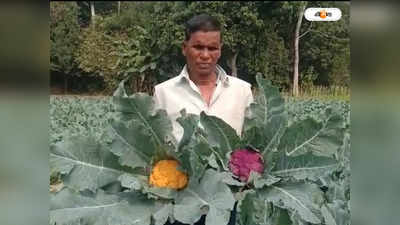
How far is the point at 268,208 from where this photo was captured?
1357 millimetres

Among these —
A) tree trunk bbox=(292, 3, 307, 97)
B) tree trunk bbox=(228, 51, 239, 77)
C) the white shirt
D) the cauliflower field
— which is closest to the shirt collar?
the white shirt

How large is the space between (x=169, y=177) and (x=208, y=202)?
123 millimetres

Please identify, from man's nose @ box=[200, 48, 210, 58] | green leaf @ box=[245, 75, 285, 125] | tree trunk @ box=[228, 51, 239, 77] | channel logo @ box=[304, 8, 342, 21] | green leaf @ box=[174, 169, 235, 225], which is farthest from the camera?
channel logo @ box=[304, 8, 342, 21]

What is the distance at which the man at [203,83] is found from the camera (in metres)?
1.76

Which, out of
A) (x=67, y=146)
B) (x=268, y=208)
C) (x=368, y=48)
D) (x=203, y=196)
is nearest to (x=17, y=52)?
(x=67, y=146)

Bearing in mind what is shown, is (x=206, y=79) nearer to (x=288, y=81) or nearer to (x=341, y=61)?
(x=288, y=81)

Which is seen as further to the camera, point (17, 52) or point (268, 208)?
point (17, 52)

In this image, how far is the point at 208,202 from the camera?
1.33 metres

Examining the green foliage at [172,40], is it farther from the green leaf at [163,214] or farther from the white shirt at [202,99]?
the green leaf at [163,214]

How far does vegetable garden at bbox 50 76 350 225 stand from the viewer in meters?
1.35

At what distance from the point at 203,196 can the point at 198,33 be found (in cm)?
69

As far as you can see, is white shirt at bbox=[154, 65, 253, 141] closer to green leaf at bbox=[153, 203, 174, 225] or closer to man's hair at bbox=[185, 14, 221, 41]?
man's hair at bbox=[185, 14, 221, 41]

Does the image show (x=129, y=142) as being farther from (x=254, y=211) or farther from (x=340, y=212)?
(x=340, y=212)

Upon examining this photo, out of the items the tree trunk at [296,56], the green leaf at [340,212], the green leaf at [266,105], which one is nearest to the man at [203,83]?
the green leaf at [266,105]
